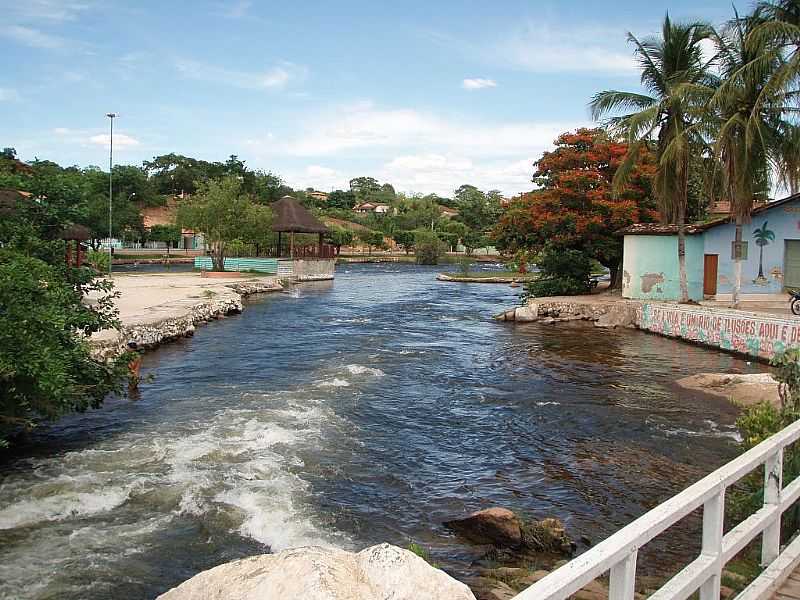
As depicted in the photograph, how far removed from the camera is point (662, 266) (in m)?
26.5

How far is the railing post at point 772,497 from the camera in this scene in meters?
4.47

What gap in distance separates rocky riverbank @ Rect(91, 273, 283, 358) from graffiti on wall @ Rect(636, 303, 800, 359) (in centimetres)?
1580

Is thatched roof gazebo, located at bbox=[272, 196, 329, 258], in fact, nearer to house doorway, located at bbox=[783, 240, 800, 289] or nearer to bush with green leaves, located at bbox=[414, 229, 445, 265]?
bush with green leaves, located at bbox=[414, 229, 445, 265]

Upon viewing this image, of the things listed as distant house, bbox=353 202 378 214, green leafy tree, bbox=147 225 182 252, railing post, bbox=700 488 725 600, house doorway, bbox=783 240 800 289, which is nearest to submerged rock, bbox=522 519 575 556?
railing post, bbox=700 488 725 600

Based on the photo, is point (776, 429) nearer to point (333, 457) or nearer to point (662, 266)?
point (333, 457)

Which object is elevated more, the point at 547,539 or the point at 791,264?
the point at 791,264

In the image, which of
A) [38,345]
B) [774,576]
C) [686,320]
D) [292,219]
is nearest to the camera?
[774,576]

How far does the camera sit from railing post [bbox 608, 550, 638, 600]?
2.84m

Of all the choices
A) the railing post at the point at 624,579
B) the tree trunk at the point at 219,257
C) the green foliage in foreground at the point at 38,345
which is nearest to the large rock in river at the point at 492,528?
the railing post at the point at 624,579

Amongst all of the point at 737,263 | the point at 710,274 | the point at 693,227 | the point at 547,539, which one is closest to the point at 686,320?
the point at 737,263

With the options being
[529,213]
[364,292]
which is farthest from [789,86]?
[364,292]

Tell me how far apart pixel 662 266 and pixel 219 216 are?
1247 inches

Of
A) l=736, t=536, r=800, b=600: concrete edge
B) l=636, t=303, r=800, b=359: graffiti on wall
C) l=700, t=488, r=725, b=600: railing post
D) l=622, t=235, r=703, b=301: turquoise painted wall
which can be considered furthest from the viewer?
l=622, t=235, r=703, b=301: turquoise painted wall

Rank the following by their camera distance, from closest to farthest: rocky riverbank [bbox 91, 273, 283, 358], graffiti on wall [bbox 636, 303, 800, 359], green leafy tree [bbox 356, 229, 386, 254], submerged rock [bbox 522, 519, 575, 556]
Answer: submerged rock [bbox 522, 519, 575, 556] → rocky riverbank [bbox 91, 273, 283, 358] → graffiti on wall [bbox 636, 303, 800, 359] → green leafy tree [bbox 356, 229, 386, 254]
